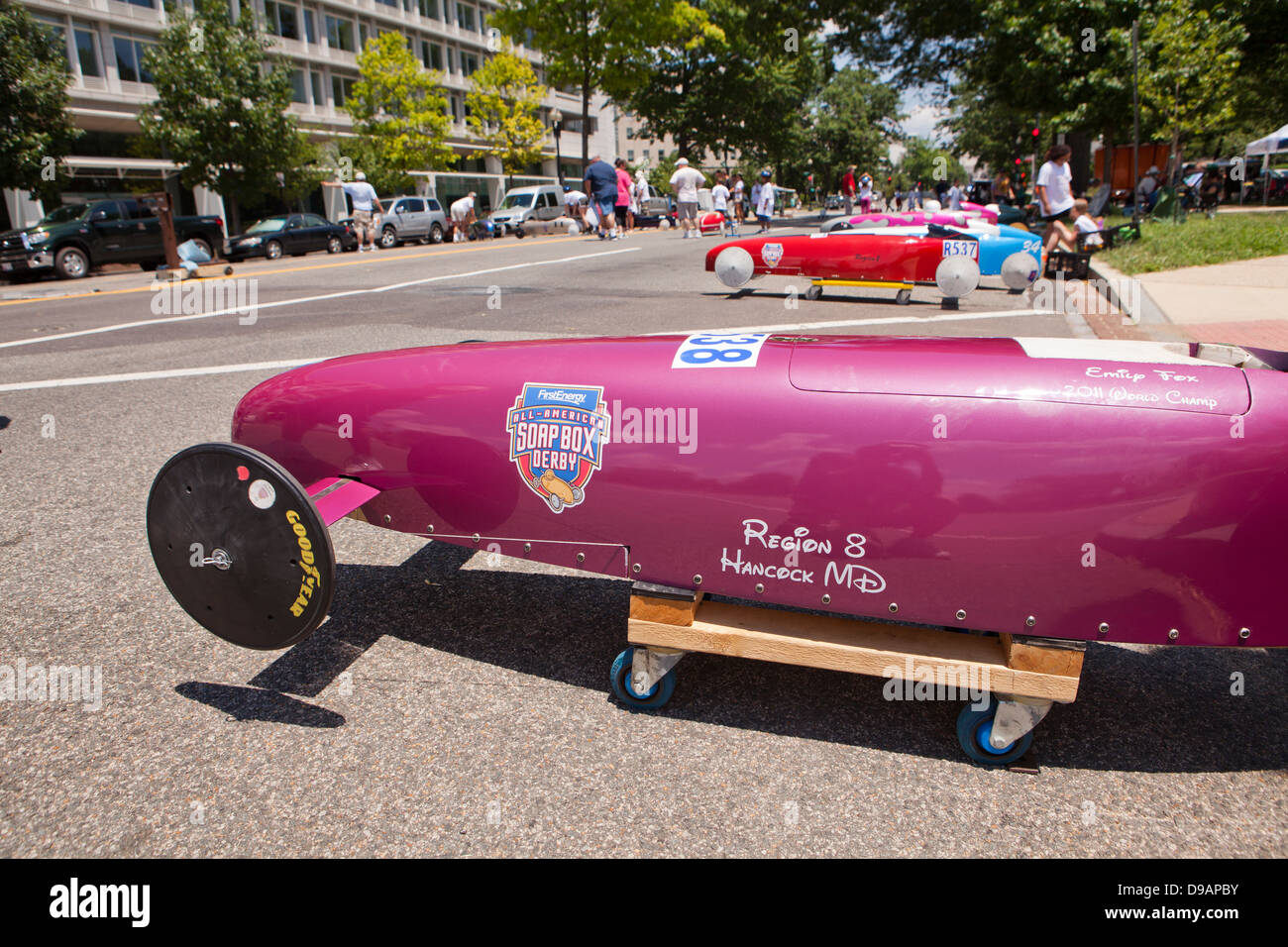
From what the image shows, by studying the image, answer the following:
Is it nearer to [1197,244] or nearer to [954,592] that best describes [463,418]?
[954,592]

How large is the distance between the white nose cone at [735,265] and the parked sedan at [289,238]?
58.2 ft

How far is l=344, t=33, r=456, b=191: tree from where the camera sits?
139 feet

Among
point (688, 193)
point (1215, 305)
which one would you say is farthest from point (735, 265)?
point (688, 193)

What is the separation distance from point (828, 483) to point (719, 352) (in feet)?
1.76

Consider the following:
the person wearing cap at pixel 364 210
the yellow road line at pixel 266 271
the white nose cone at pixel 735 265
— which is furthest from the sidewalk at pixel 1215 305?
the person wearing cap at pixel 364 210

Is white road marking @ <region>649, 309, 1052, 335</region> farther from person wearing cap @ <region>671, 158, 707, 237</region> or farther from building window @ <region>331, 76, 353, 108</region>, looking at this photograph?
building window @ <region>331, 76, 353, 108</region>

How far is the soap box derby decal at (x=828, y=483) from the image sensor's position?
2107mm

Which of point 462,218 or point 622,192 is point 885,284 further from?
point 462,218

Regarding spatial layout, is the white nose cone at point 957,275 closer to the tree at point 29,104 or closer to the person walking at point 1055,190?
the person walking at point 1055,190

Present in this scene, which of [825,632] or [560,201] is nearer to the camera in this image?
[825,632]

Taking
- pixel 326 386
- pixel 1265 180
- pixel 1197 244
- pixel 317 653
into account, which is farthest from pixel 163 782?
pixel 1265 180

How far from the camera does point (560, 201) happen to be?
3531cm

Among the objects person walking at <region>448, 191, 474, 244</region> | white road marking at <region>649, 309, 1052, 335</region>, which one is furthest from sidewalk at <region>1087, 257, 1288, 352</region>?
person walking at <region>448, 191, 474, 244</region>
